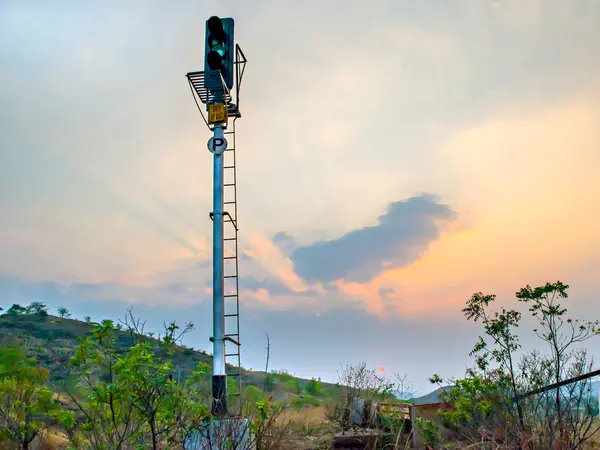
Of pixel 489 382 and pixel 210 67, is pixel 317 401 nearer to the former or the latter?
pixel 489 382

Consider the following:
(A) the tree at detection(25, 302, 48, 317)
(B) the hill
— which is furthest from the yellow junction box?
(A) the tree at detection(25, 302, 48, 317)

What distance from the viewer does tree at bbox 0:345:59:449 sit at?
10.4 m

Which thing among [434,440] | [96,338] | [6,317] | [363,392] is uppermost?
[6,317]

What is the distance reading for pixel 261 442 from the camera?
12031mm

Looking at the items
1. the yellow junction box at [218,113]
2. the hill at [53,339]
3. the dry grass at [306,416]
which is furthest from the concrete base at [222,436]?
the hill at [53,339]

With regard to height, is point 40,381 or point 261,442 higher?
point 40,381

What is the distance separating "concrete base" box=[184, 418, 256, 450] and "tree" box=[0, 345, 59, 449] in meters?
2.51

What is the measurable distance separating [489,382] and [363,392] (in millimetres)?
3714

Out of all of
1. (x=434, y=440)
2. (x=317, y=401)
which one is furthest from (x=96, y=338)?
(x=317, y=401)

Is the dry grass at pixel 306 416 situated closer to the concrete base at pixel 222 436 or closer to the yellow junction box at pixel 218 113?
the concrete base at pixel 222 436

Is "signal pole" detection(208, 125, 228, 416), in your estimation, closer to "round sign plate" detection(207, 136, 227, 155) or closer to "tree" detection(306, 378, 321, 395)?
"round sign plate" detection(207, 136, 227, 155)

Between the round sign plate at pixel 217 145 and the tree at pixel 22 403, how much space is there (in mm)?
5769

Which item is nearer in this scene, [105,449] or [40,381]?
[105,449]

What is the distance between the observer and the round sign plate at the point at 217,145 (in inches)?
521
